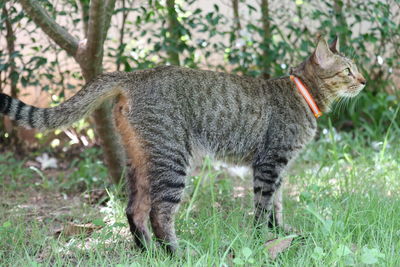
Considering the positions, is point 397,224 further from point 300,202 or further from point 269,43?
point 269,43

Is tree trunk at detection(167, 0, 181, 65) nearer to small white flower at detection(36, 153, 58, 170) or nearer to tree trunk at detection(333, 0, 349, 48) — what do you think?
tree trunk at detection(333, 0, 349, 48)

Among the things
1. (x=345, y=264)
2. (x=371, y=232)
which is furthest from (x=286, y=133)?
(x=345, y=264)

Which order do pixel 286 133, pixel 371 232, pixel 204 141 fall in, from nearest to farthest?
1. pixel 371 232
2. pixel 204 141
3. pixel 286 133

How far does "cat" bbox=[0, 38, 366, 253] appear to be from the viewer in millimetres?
3760

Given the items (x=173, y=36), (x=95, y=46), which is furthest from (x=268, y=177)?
(x=173, y=36)

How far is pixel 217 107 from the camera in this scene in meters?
4.10

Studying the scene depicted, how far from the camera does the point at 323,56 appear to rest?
4465mm

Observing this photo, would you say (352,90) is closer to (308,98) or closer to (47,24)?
(308,98)

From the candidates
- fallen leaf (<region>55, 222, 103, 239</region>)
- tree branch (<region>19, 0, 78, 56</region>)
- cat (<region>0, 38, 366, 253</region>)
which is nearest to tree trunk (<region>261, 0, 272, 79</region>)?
cat (<region>0, 38, 366, 253</region>)

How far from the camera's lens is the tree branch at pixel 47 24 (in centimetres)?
443

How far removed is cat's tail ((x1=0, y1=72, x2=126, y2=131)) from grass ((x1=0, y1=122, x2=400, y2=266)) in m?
0.74

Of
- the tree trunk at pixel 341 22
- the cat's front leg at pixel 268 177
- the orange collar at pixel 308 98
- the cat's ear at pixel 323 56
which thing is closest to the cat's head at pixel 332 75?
the cat's ear at pixel 323 56

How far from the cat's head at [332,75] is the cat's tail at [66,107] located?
1.59 meters

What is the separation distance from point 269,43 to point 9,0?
2.68m
